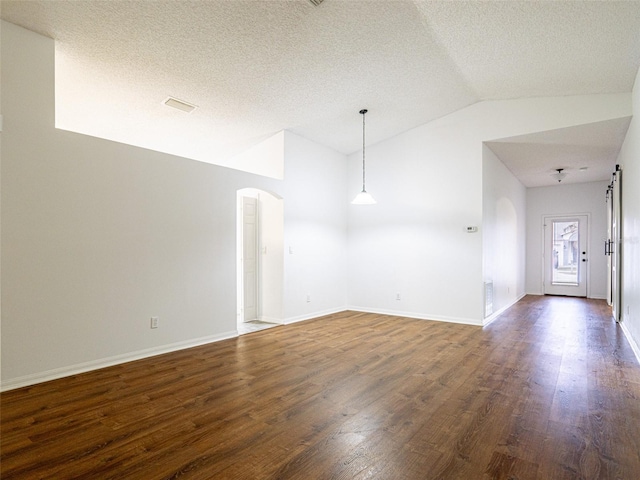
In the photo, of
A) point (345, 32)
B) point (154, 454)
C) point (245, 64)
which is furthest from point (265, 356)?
point (345, 32)

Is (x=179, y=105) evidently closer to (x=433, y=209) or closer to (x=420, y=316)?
(x=433, y=209)

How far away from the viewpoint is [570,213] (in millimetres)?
9273

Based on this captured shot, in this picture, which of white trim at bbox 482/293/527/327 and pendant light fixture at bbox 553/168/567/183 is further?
pendant light fixture at bbox 553/168/567/183

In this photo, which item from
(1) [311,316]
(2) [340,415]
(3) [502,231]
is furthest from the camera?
(3) [502,231]

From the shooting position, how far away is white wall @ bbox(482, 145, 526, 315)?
5934 mm

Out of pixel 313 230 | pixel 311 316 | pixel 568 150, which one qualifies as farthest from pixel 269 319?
pixel 568 150

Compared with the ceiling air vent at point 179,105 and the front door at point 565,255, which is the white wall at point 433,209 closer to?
the ceiling air vent at point 179,105

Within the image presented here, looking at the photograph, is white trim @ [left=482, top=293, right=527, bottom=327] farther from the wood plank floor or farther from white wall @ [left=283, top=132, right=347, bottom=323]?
white wall @ [left=283, top=132, right=347, bottom=323]

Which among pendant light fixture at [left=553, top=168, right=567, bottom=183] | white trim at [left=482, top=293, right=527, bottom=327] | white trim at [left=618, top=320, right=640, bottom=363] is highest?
pendant light fixture at [left=553, top=168, right=567, bottom=183]

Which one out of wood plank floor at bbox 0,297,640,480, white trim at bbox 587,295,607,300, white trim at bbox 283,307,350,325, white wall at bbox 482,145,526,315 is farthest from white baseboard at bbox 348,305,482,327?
white trim at bbox 587,295,607,300

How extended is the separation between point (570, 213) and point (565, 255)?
1152 mm

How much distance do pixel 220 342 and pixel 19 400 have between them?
216 centimetres

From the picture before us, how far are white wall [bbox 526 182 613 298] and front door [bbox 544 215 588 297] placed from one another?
0.13 meters

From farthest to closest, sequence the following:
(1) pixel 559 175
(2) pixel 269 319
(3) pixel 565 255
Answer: (3) pixel 565 255 < (1) pixel 559 175 < (2) pixel 269 319
